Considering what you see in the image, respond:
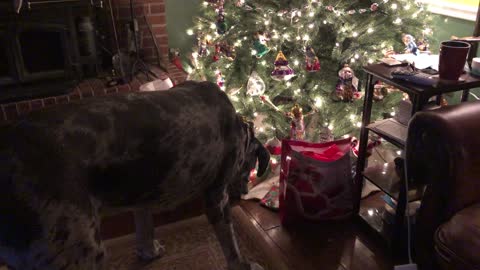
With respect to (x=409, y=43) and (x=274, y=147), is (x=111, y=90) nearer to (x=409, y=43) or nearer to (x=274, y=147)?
(x=274, y=147)

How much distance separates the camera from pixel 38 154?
1.03 m

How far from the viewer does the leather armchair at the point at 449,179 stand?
4.11 ft

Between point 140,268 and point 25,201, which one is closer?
point 25,201

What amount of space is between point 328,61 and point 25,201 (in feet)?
5.84

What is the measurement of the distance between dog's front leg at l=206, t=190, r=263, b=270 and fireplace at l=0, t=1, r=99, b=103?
150 cm

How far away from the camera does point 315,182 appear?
1951mm

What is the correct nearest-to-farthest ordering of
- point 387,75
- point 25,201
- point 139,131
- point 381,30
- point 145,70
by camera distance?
point 25,201 → point 139,131 → point 387,75 → point 381,30 → point 145,70

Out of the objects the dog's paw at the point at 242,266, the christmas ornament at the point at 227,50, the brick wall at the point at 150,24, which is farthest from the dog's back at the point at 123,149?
the brick wall at the point at 150,24

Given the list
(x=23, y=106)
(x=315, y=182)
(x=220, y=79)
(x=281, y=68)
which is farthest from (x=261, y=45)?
(x=23, y=106)

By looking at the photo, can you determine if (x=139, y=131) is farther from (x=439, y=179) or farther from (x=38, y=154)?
(x=439, y=179)

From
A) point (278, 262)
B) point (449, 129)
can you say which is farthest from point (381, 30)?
point (278, 262)

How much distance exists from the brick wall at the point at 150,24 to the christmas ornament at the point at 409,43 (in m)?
1.41

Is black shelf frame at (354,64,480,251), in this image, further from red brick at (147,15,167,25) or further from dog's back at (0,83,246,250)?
→ red brick at (147,15,167,25)

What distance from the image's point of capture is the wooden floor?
179 cm
